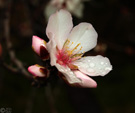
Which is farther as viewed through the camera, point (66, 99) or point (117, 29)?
point (66, 99)

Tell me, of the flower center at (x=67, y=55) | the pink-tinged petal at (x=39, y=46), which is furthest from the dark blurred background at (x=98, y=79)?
the pink-tinged petal at (x=39, y=46)

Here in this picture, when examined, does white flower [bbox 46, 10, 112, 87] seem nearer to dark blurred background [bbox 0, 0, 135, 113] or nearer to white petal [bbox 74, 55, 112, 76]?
white petal [bbox 74, 55, 112, 76]

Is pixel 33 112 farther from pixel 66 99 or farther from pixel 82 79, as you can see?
pixel 82 79

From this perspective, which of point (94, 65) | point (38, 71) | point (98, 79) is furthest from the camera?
point (98, 79)

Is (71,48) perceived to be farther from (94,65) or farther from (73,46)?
(94,65)

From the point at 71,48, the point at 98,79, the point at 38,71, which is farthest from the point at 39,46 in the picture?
the point at 98,79

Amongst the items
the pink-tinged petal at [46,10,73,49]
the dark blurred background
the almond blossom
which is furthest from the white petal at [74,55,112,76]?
the dark blurred background

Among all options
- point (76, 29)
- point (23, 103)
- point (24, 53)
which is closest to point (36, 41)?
point (76, 29)
